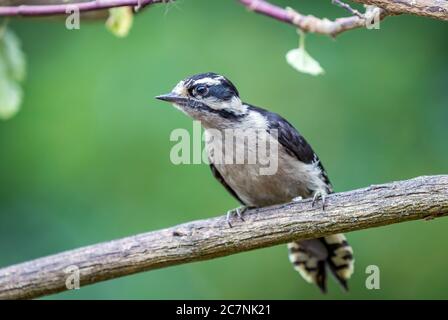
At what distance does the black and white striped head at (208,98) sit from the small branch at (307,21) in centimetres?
65

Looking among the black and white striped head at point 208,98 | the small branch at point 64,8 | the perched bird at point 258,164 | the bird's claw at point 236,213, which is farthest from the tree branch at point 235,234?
the small branch at point 64,8

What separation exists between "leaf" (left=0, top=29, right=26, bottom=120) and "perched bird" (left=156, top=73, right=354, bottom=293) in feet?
2.99

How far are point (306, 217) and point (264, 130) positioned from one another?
28.7 inches

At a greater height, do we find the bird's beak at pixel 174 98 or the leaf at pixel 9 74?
the leaf at pixel 9 74

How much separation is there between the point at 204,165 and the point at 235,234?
2423 mm

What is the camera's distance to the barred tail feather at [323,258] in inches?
217

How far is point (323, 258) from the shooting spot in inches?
220

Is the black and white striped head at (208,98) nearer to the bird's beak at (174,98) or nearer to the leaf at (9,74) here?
the bird's beak at (174,98)

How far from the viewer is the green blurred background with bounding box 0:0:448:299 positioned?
6.86 metres

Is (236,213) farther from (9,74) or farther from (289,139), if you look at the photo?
(9,74)

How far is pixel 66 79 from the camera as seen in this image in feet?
25.0

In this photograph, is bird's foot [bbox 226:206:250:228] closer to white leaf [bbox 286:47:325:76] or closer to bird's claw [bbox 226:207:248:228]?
bird's claw [bbox 226:207:248:228]

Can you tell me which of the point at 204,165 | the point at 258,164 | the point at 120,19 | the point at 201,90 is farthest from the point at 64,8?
the point at 204,165

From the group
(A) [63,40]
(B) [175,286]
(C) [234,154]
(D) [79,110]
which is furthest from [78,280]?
(A) [63,40]
